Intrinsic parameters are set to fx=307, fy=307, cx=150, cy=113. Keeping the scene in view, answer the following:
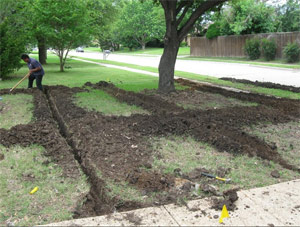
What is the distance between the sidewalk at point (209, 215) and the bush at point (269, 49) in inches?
1009

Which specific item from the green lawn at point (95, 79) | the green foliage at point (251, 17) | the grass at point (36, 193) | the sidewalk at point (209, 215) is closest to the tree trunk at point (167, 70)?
the green lawn at point (95, 79)

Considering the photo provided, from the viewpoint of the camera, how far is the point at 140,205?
343cm

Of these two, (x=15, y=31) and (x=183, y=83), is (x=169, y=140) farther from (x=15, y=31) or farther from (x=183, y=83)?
(x=15, y=31)

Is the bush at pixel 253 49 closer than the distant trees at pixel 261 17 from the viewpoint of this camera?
Yes

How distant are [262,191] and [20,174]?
3.19 meters

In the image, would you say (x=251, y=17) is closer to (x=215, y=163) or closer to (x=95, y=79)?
(x=95, y=79)

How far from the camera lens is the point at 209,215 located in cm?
320

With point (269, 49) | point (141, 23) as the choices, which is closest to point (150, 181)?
point (269, 49)

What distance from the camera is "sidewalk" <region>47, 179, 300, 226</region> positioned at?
3081 mm

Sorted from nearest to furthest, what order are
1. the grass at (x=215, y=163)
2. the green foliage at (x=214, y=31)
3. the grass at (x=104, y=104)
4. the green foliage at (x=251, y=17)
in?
the grass at (x=215, y=163), the grass at (x=104, y=104), the green foliage at (x=251, y=17), the green foliage at (x=214, y=31)

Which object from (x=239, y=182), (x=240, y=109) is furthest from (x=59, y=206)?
(x=240, y=109)

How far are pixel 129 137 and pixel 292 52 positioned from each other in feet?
73.4

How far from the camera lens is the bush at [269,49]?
87.8 feet

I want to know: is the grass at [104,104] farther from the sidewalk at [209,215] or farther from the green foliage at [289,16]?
the green foliage at [289,16]
